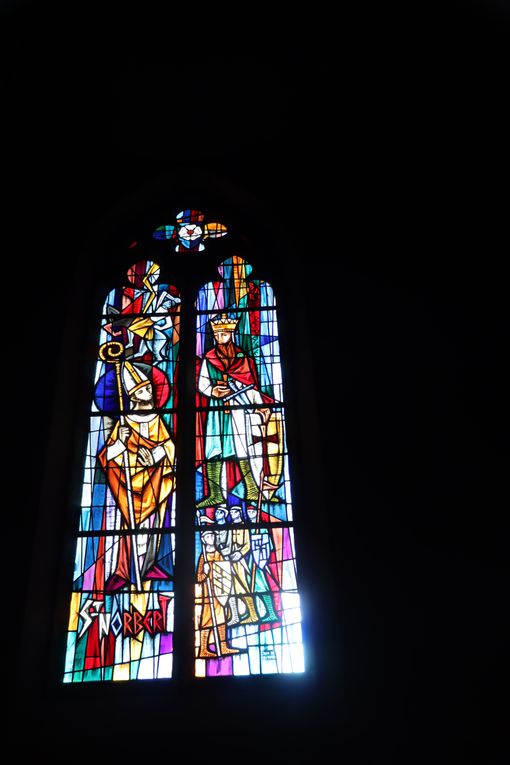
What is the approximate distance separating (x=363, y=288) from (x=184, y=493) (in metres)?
1.50

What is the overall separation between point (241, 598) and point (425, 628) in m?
0.86

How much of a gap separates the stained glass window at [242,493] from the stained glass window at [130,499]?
17cm

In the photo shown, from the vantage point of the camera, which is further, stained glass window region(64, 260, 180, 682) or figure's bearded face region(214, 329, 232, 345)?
figure's bearded face region(214, 329, 232, 345)

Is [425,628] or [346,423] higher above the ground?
[346,423]

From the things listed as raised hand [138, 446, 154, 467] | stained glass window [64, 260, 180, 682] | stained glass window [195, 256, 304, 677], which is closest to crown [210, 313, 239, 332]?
stained glass window [195, 256, 304, 677]

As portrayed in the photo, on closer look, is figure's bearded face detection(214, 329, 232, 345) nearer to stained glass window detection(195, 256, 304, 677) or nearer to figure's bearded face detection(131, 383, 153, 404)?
stained glass window detection(195, 256, 304, 677)

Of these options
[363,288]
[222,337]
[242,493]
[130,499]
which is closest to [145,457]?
[130,499]

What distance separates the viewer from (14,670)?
→ 3.65 m

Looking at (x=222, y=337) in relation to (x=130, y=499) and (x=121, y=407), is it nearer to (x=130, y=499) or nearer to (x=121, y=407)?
(x=121, y=407)

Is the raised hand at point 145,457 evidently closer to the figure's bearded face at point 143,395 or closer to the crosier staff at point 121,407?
the crosier staff at point 121,407

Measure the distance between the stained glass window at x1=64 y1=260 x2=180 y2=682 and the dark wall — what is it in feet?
0.64

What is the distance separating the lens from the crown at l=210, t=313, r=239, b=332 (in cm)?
496

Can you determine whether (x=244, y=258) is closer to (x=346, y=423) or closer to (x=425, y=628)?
(x=346, y=423)

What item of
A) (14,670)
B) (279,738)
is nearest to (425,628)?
(279,738)
